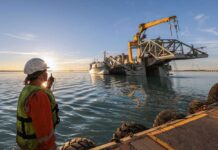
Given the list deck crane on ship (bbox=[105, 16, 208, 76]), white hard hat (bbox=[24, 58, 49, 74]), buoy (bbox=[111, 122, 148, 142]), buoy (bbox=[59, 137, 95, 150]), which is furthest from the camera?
deck crane on ship (bbox=[105, 16, 208, 76])

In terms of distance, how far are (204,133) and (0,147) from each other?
22.9ft

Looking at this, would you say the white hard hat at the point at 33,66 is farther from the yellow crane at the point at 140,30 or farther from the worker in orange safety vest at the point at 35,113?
the yellow crane at the point at 140,30

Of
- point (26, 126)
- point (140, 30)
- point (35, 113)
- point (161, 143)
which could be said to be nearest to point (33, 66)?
point (35, 113)

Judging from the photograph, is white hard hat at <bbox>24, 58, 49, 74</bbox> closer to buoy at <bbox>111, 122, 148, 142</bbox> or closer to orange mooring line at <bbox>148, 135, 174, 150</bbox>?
orange mooring line at <bbox>148, 135, 174, 150</bbox>

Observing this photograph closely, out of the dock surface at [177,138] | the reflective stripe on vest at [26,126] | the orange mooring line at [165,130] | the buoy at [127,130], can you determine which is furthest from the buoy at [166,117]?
the reflective stripe on vest at [26,126]

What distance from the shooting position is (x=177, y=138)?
430 cm

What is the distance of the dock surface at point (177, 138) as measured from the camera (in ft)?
12.8

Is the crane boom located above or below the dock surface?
above

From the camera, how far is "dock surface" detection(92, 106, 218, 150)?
12.8ft

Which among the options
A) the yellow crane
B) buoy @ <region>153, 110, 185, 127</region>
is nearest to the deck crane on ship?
the yellow crane

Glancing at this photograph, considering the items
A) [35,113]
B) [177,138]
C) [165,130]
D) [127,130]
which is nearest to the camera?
[35,113]

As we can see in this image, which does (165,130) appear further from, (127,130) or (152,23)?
(152,23)

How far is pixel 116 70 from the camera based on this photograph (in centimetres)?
5828

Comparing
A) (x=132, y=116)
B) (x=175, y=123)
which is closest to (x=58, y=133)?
(x=132, y=116)
